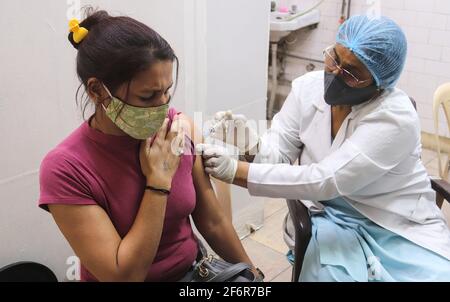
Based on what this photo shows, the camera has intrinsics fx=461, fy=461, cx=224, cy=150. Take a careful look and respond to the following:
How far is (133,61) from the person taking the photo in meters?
1.14

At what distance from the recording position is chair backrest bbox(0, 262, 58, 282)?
1.66 metres

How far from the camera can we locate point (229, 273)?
139 centimetres

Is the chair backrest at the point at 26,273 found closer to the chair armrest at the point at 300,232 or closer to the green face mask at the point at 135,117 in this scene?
the green face mask at the point at 135,117

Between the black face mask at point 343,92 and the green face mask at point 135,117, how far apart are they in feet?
1.91

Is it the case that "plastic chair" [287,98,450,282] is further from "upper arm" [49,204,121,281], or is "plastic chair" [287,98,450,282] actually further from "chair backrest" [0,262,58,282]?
"chair backrest" [0,262,58,282]

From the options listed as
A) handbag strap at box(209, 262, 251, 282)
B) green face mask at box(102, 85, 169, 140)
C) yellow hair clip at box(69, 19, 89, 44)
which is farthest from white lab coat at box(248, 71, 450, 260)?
yellow hair clip at box(69, 19, 89, 44)

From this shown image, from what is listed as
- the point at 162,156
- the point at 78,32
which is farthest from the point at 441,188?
the point at 78,32

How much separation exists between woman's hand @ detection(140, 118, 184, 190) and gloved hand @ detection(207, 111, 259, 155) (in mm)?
324

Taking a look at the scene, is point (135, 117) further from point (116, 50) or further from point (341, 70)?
point (341, 70)

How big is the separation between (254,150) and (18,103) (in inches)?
33.5

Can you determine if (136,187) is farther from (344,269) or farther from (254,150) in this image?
(344,269)

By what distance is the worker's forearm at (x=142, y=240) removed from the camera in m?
1.18

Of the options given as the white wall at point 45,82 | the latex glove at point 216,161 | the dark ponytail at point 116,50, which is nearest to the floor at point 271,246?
the white wall at point 45,82
